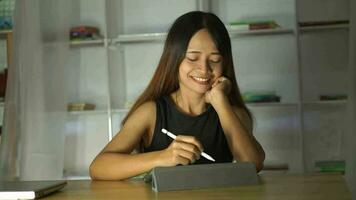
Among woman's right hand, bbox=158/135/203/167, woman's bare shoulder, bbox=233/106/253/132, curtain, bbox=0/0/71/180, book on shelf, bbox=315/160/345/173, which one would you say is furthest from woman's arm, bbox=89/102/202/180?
book on shelf, bbox=315/160/345/173

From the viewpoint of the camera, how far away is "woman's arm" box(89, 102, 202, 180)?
0.91 meters

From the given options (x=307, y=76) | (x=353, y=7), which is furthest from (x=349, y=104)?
(x=307, y=76)

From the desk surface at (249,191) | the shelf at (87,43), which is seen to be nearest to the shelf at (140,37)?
the shelf at (87,43)

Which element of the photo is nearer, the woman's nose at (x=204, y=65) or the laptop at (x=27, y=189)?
the laptop at (x=27, y=189)

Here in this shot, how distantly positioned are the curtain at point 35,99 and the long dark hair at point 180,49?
4.45ft

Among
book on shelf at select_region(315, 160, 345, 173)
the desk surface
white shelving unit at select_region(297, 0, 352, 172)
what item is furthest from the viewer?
white shelving unit at select_region(297, 0, 352, 172)

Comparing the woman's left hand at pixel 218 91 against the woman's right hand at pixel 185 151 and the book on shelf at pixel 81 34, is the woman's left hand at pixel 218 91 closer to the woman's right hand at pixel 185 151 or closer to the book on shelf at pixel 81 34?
the woman's right hand at pixel 185 151

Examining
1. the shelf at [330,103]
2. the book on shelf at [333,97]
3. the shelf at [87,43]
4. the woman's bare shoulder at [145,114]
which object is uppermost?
the shelf at [87,43]

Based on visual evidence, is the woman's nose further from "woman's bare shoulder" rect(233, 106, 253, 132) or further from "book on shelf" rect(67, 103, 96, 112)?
"book on shelf" rect(67, 103, 96, 112)

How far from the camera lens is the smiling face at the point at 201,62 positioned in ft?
4.10

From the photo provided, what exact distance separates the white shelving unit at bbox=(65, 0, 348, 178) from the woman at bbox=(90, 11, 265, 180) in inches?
53.6

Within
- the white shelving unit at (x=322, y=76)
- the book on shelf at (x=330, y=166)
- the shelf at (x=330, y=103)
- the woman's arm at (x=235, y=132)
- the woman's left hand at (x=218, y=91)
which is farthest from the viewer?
the white shelving unit at (x=322, y=76)

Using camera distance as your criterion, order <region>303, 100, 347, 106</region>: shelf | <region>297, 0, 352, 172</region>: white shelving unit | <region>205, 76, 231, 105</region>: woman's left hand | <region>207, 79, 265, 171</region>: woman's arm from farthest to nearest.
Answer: <region>297, 0, 352, 172</region>: white shelving unit, <region>303, 100, 347, 106</region>: shelf, <region>205, 76, 231, 105</region>: woman's left hand, <region>207, 79, 265, 171</region>: woman's arm

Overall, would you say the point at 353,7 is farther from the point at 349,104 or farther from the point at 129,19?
the point at 129,19
